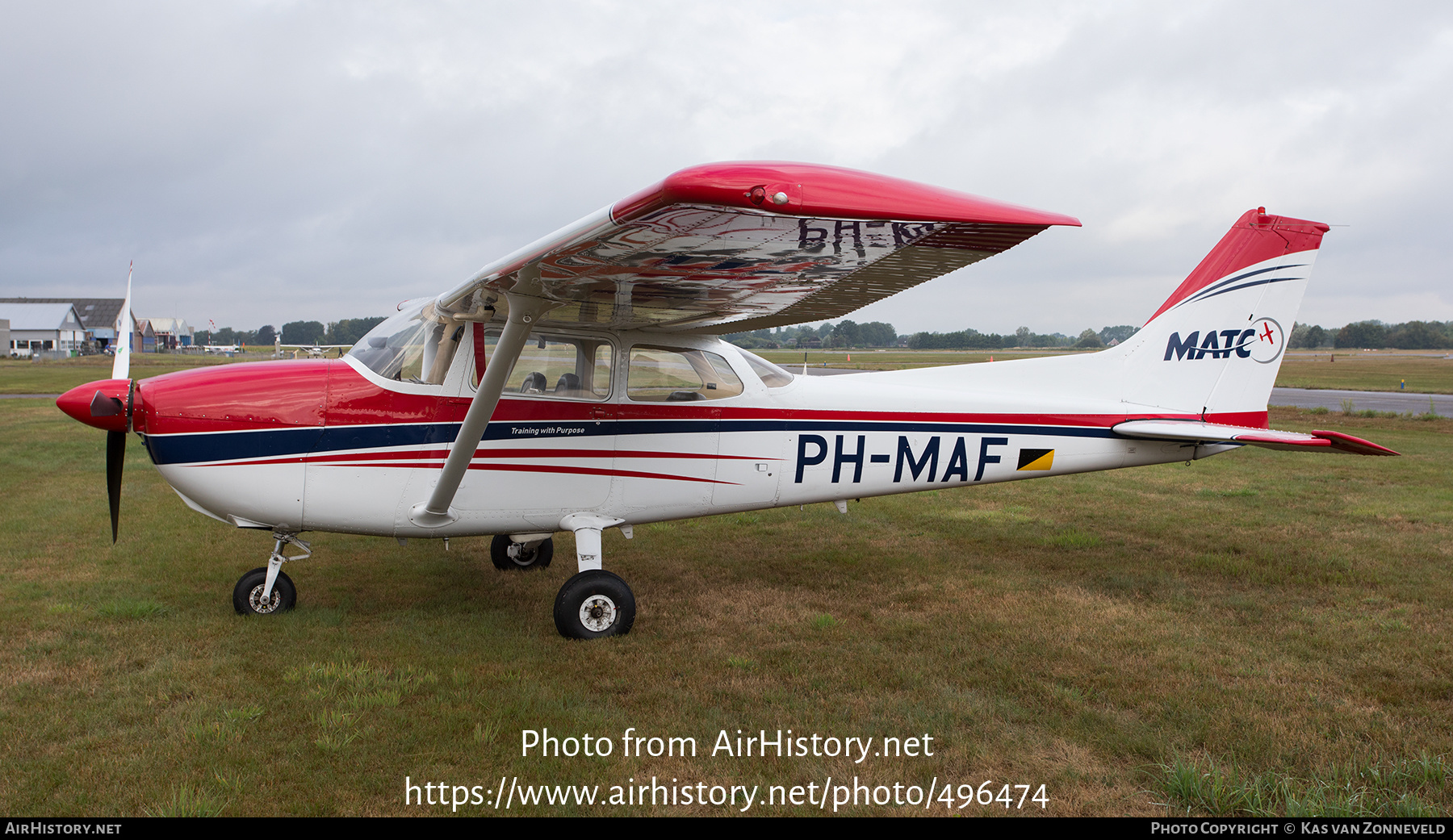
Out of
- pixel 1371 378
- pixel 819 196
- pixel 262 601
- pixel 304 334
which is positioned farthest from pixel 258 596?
pixel 304 334

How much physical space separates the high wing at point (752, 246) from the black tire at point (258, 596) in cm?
221

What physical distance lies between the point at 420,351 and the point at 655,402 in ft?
5.04

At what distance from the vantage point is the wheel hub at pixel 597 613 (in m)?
4.88

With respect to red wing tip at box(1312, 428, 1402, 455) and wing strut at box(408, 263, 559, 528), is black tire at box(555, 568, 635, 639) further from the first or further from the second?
red wing tip at box(1312, 428, 1402, 455)

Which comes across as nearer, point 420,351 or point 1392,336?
point 420,351

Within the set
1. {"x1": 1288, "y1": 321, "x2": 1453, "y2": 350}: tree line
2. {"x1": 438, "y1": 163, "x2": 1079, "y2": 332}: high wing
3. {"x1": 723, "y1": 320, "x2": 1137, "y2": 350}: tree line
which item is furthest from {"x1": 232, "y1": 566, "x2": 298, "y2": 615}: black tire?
{"x1": 1288, "y1": 321, "x2": 1453, "y2": 350}: tree line

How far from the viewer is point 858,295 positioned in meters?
4.88

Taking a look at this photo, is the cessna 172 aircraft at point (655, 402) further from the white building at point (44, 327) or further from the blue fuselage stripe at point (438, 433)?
the white building at point (44, 327)

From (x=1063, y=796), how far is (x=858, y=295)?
2.89 meters

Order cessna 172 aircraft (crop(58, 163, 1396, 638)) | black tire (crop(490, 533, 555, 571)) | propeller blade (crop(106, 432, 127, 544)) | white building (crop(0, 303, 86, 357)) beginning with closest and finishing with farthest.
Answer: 1. cessna 172 aircraft (crop(58, 163, 1396, 638))
2. propeller blade (crop(106, 432, 127, 544))
3. black tire (crop(490, 533, 555, 571))
4. white building (crop(0, 303, 86, 357))

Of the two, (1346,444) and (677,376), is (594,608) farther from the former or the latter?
(1346,444)

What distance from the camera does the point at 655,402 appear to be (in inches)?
214

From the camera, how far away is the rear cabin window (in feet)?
17.7

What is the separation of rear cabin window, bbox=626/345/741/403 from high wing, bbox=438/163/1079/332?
0.85 ft
